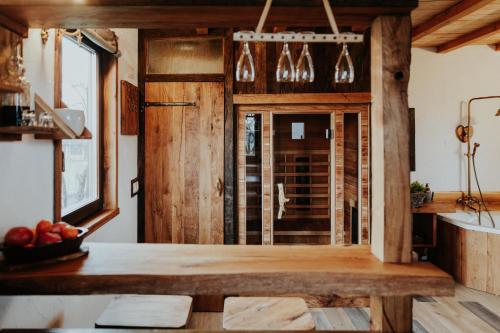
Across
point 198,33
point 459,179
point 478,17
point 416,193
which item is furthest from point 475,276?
point 198,33

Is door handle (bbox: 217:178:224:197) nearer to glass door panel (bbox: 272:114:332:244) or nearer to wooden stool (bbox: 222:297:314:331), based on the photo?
glass door panel (bbox: 272:114:332:244)

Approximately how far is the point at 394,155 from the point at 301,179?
2.31 m

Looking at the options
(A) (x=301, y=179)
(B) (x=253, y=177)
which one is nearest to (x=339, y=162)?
(A) (x=301, y=179)

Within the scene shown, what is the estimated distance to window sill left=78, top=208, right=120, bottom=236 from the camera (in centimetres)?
244

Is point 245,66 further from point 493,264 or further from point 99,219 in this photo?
point 493,264

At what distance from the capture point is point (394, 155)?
156cm

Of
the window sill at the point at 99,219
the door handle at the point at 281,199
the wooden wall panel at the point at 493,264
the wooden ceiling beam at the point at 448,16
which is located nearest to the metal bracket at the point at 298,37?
the window sill at the point at 99,219

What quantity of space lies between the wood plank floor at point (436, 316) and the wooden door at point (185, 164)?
0.81 m

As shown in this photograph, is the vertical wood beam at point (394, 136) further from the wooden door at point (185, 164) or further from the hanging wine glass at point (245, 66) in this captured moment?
the wooden door at point (185, 164)

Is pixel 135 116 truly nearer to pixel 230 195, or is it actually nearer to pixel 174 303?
pixel 230 195

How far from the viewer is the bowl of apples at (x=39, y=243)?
147 centimetres

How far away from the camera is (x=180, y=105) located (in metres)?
3.72

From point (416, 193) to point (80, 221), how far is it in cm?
315

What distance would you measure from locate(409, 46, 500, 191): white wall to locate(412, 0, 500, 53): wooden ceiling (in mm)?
179
